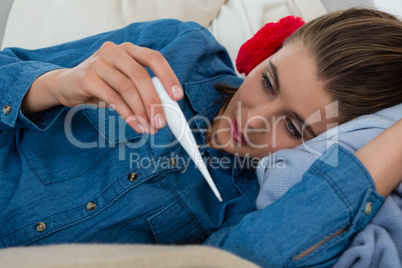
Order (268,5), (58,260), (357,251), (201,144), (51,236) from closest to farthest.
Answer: (58,260) < (357,251) < (51,236) < (201,144) < (268,5)

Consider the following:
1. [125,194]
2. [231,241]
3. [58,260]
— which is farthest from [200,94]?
[58,260]

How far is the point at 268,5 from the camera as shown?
120cm

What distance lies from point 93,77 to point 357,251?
1.60ft

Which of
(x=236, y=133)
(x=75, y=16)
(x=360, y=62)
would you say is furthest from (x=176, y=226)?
(x=75, y=16)

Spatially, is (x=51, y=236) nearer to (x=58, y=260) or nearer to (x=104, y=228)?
(x=104, y=228)

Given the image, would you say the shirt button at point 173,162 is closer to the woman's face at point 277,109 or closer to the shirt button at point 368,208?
the woman's face at point 277,109

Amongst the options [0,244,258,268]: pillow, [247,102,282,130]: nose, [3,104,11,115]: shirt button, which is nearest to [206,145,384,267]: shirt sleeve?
[0,244,258,268]: pillow

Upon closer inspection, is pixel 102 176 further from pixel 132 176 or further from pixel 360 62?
pixel 360 62

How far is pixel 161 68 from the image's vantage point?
56 centimetres

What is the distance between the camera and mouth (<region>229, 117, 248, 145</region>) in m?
0.82

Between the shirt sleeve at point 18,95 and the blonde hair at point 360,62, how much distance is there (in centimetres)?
56

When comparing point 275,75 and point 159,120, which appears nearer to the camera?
point 159,120

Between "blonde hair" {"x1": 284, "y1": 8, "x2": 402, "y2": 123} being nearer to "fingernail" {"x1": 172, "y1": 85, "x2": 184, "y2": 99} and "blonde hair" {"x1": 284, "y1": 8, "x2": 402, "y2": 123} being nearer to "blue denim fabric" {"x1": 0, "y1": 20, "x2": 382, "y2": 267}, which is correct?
"blue denim fabric" {"x1": 0, "y1": 20, "x2": 382, "y2": 267}

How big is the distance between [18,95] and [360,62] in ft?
2.25
